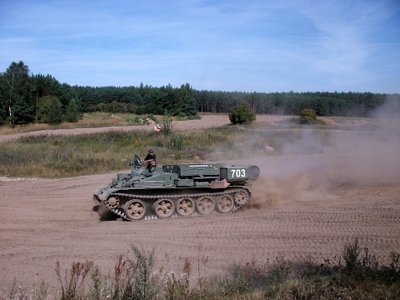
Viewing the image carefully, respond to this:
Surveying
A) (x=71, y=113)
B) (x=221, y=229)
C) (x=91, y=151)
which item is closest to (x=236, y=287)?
(x=221, y=229)

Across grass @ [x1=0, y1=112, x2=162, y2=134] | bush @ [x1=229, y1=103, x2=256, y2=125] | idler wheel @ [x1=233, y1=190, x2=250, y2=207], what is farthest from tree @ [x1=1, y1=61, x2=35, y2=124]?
idler wheel @ [x1=233, y1=190, x2=250, y2=207]

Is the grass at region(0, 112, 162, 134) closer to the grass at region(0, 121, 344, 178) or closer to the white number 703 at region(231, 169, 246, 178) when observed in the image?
the grass at region(0, 121, 344, 178)

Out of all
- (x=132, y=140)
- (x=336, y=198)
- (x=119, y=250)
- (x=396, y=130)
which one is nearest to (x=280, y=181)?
(x=336, y=198)

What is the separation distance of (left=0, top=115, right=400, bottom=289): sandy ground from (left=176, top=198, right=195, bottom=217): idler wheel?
21.8 inches

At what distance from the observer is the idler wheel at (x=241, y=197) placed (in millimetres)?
15799

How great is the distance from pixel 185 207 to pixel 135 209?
1553 millimetres

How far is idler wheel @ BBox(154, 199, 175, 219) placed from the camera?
14930mm

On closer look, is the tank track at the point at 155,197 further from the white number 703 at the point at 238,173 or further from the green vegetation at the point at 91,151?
the green vegetation at the point at 91,151

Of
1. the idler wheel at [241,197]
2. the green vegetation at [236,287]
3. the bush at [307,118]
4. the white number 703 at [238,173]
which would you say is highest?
the bush at [307,118]

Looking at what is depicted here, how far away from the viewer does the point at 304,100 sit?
56656 millimetres

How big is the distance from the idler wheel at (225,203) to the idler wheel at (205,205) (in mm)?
233

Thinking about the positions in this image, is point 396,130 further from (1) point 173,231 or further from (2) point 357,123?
(1) point 173,231

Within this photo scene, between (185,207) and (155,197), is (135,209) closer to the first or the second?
(155,197)

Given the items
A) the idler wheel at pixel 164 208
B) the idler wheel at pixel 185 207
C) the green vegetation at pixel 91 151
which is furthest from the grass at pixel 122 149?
the idler wheel at pixel 185 207
